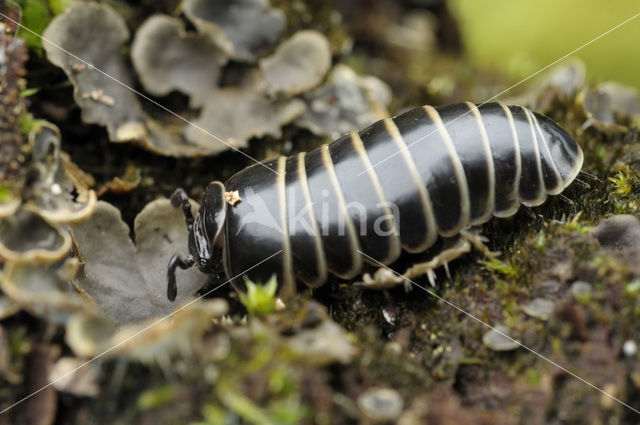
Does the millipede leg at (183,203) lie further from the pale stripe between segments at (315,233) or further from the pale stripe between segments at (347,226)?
the pale stripe between segments at (347,226)

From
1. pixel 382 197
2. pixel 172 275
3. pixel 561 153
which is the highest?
pixel 561 153

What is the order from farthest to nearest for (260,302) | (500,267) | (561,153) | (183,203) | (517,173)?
(183,203) < (561,153) < (517,173) < (500,267) < (260,302)

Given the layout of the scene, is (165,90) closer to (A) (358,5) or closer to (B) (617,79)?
(A) (358,5)

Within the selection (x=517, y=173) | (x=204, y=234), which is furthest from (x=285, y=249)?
(x=517, y=173)

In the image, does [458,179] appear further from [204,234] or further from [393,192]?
[204,234]

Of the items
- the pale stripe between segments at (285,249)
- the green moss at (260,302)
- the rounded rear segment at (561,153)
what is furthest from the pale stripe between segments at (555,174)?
the green moss at (260,302)

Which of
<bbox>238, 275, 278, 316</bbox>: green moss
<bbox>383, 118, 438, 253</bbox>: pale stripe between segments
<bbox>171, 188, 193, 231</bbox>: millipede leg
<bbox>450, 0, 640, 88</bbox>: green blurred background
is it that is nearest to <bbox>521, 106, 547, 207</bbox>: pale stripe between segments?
<bbox>383, 118, 438, 253</bbox>: pale stripe between segments

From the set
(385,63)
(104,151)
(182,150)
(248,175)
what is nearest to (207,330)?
(248,175)
